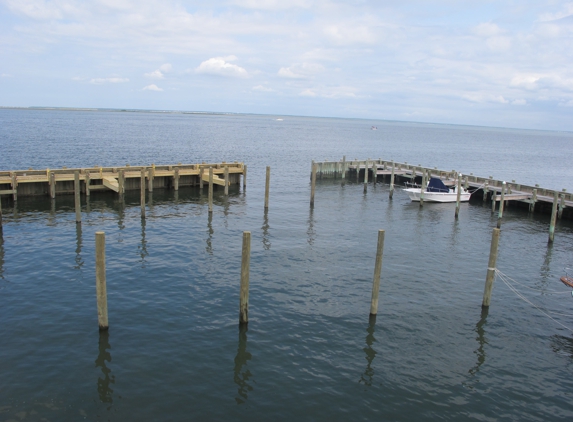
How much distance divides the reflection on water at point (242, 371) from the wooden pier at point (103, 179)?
19.2 m

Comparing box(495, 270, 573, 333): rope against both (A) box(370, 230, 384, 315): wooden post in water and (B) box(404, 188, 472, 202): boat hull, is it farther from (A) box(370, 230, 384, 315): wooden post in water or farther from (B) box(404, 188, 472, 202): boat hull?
(B) box(404, 188, 472, 202): boat hull

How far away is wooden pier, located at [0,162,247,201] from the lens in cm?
3475

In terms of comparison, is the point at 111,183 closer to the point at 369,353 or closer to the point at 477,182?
the point at 369,353

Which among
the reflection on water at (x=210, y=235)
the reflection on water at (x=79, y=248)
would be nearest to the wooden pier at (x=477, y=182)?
the reflection on water at (x=210, y=235)

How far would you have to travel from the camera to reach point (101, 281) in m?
15.3

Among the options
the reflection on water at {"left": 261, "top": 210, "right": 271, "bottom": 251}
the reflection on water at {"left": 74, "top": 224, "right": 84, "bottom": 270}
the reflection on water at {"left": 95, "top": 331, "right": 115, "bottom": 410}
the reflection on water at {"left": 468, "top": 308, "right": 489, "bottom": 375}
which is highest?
the reflection on water at {"left": 261, "top": 210, "right": 271, "bottom": 251}

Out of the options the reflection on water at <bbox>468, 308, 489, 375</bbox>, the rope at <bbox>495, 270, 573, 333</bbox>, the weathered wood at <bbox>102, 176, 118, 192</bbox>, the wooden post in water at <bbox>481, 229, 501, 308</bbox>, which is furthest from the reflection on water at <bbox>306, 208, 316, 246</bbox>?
the weathered wood at <bbox>102, 176, 118, 192</bbox>

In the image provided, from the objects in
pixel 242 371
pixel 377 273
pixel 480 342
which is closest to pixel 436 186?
pixel 480 342

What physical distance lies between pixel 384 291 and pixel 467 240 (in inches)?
493

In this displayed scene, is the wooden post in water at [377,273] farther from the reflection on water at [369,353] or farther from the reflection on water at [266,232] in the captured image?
the reflection on water at [266,232]

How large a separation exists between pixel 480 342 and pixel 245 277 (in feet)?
29.6

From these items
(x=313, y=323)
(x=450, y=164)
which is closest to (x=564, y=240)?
(x=313, y=323)

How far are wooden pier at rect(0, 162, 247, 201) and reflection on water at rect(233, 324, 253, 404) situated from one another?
19.2m

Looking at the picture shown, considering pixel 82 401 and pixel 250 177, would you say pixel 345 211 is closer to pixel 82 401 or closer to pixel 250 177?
pixel 250 177
